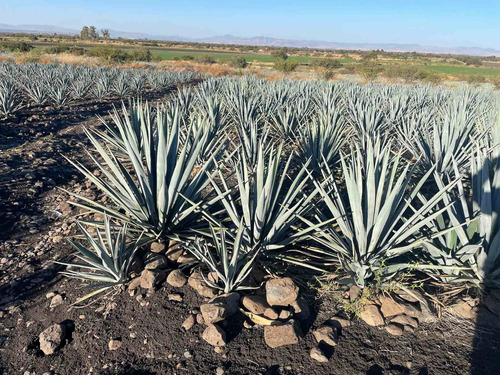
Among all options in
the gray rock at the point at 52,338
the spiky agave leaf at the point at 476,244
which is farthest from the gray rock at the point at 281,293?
the gray rock at the point at 52,338

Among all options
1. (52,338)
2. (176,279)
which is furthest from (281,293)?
(52,338)

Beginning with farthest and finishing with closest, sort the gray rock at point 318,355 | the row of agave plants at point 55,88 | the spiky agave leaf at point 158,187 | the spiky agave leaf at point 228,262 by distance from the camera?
the row of agave plants at point 55,88, the spiky agave leaf at point 158,187, the spiky agave leaf at point 228,262, the gray rock at point 318,355

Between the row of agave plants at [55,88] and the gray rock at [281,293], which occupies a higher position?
the row of agave plants at [55,88]

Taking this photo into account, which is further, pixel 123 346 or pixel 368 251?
pixel 368 251

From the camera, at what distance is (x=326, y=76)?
2470cm

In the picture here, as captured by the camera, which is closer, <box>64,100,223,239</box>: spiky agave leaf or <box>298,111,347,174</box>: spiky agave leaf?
<box>64,100,223,239</box>: spiky agave leaf

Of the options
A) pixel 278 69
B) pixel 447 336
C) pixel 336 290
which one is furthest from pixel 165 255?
pixel 278 69

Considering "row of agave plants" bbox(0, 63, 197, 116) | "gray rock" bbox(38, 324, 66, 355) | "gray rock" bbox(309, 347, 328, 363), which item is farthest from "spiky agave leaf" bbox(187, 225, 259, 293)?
"row of agave plants" bbox(0, 63, 197, 116)

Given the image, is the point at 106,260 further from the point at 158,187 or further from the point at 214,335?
the point at 214,335

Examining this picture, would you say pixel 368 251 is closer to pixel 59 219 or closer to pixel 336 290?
pixel 336 290

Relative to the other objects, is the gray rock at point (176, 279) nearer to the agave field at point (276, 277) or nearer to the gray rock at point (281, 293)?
the agave field at point (276, 277)

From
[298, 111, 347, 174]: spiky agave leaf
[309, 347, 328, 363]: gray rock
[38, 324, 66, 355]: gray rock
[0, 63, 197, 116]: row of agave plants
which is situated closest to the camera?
[309, 347, 328, 363]: gray rock

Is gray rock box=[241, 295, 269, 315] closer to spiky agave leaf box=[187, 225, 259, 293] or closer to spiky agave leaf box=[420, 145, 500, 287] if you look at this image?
spiky agave leaf box=[187, 225, 259, 293]

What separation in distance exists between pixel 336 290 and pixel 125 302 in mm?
1401
